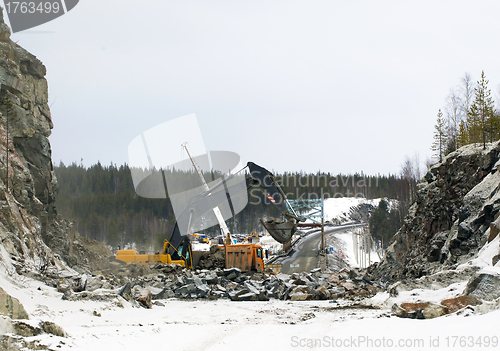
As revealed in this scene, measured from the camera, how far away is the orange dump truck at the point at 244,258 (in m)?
23.3

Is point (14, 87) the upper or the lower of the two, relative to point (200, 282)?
upper

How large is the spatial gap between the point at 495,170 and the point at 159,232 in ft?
216

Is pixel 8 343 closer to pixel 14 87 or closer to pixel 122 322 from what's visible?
pixel 122 322

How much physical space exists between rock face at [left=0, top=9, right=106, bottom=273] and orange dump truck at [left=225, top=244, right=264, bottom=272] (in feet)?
28.3

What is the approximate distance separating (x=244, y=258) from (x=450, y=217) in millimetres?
10874

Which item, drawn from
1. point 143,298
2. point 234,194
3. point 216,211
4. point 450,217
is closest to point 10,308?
point 143,298

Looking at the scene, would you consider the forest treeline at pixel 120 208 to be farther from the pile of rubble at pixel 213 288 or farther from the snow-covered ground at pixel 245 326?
the snow-covered ground at pixel 245 326

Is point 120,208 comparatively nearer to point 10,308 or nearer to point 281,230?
point 281,230

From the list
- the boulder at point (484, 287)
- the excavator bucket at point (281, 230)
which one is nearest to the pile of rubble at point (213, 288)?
the excavator bucket at point (281, 230)

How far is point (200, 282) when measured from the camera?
1788cm

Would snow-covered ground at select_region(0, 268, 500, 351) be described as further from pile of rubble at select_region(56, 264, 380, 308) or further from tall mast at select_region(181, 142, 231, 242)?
tall mast at select_region(181, 142, 231, 242)

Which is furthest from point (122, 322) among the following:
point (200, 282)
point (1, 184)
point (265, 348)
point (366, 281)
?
point (366, 281)

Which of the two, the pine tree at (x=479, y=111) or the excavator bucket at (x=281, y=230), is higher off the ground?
the pine tree at (x=479, y=111)

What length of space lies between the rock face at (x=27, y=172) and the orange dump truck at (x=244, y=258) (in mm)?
8637
